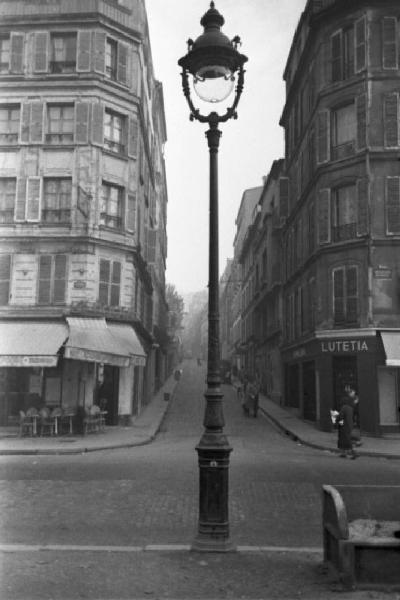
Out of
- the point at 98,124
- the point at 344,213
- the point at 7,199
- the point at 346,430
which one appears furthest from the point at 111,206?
the point at 346,430

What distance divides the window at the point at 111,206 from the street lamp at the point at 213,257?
66.7ft

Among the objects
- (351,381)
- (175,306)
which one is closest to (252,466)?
(351,381)

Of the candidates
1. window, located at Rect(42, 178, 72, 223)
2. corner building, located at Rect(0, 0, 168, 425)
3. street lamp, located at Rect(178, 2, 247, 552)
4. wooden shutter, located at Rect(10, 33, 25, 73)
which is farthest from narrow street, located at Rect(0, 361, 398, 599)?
wooden shutter, located at Rect(10, 33, 25, 73)

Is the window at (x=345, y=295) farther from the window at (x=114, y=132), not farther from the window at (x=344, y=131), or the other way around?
the window at (x=114, y=132)

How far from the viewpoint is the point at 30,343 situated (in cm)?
2491

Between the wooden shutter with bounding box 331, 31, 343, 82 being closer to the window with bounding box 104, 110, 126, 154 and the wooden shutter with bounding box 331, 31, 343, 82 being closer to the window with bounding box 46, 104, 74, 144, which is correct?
the window with bounding box 104, 110, 126, 154

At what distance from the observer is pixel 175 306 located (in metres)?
90.1

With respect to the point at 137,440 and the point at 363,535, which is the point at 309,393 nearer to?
the point at 137,440

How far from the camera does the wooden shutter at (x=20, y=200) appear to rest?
2702 centimetres

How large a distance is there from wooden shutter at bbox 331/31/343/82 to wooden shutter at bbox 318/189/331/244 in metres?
4.93

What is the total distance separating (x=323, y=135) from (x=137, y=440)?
1496 cm

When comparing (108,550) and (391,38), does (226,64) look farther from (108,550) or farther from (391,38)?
(391,38)

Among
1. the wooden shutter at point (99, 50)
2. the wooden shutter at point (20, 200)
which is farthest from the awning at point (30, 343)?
the wooden shutter at point (99, 50)

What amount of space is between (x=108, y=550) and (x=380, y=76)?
23.5 meters
